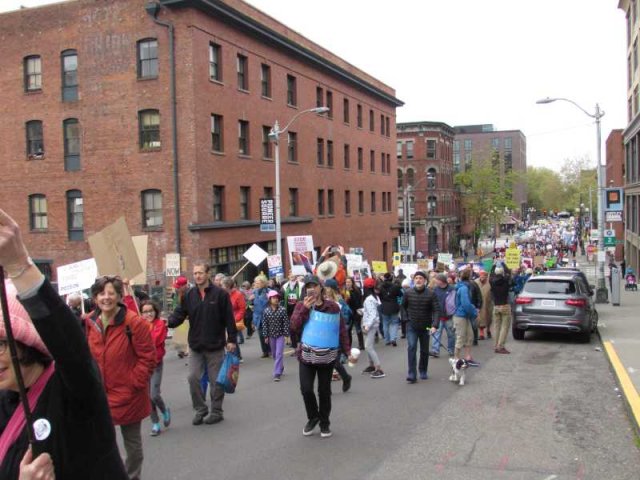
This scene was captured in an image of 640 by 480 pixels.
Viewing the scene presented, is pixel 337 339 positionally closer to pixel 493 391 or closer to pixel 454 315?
pixel 493 391

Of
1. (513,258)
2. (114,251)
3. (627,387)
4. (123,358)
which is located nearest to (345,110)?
(513,258)

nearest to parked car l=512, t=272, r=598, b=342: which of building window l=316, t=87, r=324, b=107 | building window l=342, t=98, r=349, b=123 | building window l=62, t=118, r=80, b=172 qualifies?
building window l=62, t=118, r=80, b=172

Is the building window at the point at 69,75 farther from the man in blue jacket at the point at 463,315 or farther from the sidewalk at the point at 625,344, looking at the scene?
the sidewalk at the point at 625,344

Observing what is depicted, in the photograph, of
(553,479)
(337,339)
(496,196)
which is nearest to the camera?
(553,479)

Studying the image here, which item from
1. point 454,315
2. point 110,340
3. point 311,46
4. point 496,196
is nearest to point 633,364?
point 454,315

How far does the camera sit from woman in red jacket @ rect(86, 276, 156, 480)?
5.46m

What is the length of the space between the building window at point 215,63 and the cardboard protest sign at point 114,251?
19.0 meters

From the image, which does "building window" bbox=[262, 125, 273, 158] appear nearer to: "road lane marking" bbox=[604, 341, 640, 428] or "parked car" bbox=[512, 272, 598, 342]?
"parked car" bbox=[512, 272, 598, 342]

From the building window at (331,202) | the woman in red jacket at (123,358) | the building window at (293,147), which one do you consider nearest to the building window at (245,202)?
the building window at (293,147)

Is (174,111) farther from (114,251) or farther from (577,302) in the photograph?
(577,302)

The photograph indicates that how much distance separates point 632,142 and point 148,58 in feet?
99.1

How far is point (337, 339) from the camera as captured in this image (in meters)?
7.68

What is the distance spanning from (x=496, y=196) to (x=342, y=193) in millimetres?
40252

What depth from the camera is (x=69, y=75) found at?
95.9ft
